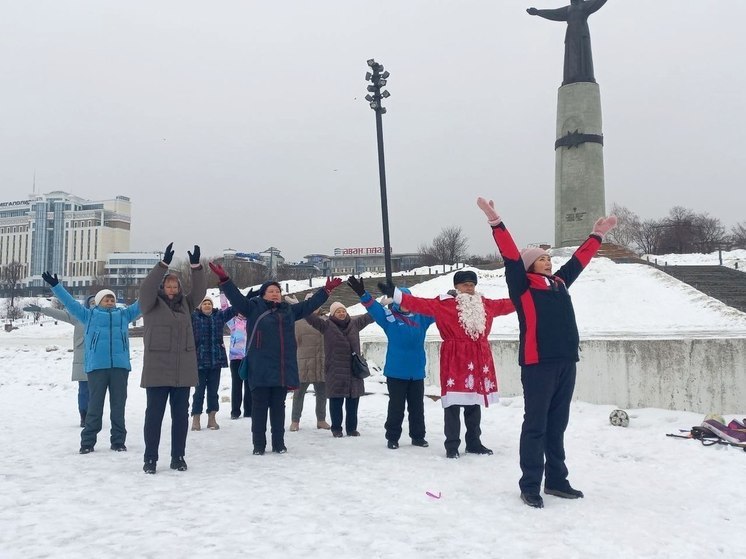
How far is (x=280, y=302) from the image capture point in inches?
253

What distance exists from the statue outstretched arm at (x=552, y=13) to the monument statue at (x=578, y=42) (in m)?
0.13

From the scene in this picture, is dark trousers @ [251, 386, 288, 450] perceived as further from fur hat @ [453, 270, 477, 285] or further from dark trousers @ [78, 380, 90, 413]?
dark trousers @ [78, 380, 90, 413]

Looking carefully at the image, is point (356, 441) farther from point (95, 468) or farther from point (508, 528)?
point (508, 528)

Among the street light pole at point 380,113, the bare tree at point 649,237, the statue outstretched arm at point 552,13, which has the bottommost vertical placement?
the street light pole at point 380,113

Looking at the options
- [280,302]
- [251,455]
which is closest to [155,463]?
A: [251,455]

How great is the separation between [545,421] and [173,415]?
10.8 feet

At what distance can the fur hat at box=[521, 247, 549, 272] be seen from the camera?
4.80m

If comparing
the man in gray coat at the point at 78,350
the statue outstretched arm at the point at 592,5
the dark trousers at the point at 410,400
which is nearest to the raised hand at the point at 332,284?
the dark trousers at the point at 410,400

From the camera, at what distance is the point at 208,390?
25.9 feet

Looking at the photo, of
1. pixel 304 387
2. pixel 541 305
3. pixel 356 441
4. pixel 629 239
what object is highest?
pixel 629 239

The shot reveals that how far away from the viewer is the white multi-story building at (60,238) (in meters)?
131

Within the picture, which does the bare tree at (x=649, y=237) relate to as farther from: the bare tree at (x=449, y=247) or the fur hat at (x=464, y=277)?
the fur hat at (x=464, y=277)

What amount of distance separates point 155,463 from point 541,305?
3.57 m

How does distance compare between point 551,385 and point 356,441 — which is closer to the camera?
point 551,385
